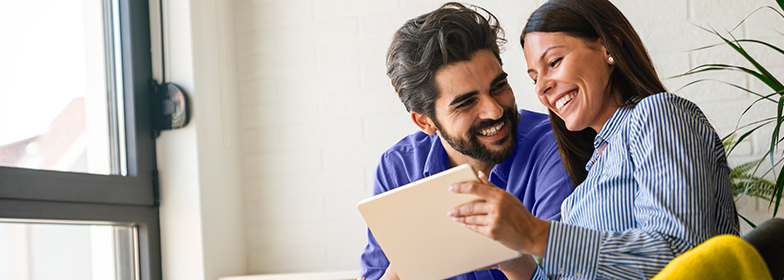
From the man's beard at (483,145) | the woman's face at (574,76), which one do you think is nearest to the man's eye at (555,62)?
the woman's face at (574,76)

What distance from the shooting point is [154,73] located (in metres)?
2.27

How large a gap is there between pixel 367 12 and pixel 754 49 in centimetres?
136

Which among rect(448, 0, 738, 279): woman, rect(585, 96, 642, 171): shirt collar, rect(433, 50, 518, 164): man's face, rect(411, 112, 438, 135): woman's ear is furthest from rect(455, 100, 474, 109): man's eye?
rect(585, 96, 642, 171): shirt collar

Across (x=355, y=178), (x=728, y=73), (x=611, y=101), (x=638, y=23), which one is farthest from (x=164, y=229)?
(x=728, y=73)

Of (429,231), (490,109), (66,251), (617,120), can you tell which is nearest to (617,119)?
(617,120)

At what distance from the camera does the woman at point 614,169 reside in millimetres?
868

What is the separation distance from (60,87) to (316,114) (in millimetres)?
908

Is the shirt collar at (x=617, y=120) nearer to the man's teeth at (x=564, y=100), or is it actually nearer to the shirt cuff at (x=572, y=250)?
the man's teeth at (x=564, y=100)

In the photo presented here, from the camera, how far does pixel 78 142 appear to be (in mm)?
1991

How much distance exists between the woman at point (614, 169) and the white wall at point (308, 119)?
98 centimetres

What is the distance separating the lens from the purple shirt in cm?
154

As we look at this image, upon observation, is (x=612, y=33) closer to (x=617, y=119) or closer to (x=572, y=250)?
(x=617, y=119)

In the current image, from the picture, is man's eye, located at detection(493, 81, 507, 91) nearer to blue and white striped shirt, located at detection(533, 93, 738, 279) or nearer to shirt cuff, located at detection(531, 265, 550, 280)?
shirt cuff, located at detection(531, 265, 550, 280)

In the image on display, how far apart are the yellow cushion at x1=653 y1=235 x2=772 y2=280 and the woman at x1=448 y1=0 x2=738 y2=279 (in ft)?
0.72
